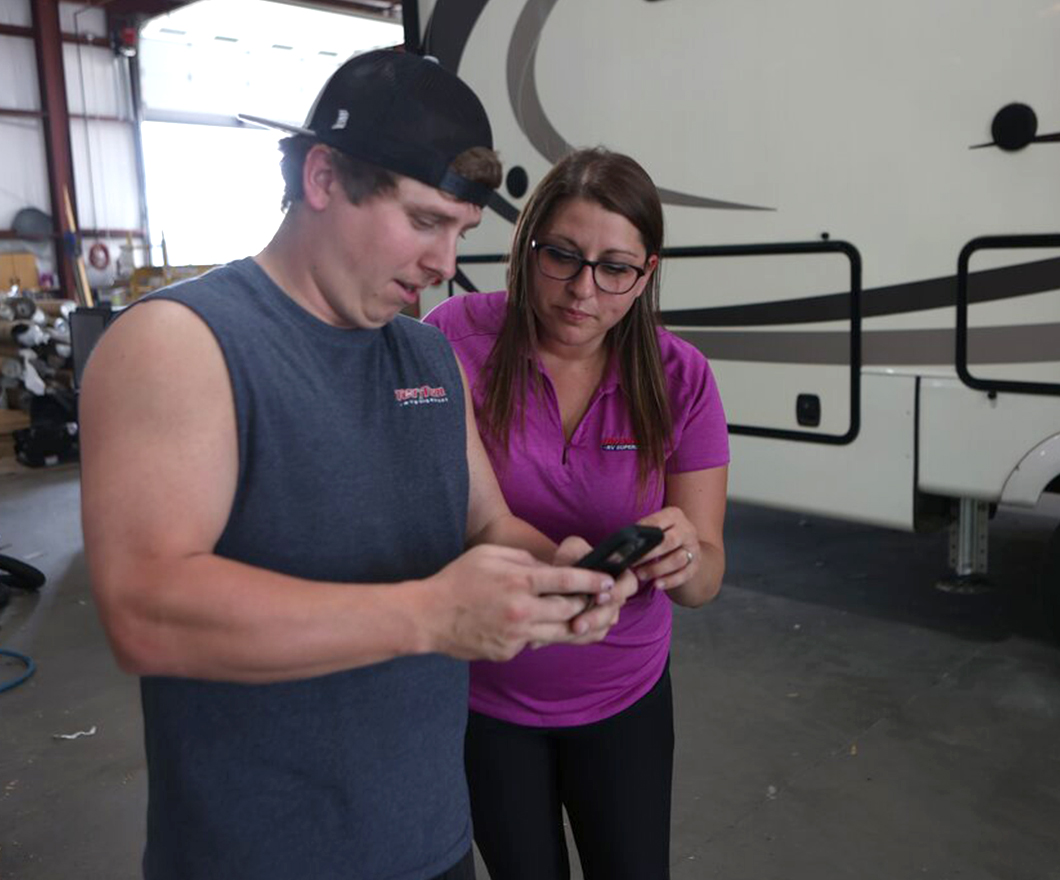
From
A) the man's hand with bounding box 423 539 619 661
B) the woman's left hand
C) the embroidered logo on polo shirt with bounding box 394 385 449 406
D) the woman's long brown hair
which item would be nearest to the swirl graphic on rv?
the woman's long brown hair

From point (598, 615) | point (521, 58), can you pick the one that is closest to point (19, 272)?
point (521, 58)

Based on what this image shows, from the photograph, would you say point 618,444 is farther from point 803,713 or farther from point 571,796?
point 803,713

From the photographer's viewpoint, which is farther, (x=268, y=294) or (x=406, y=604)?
(x=268, y=294)

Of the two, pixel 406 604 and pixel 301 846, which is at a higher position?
pixel 406 604

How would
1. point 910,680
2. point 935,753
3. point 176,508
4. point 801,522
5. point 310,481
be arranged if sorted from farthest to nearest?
point 801,522, point 910,680, point 935,753, point 310,481, point 176,508

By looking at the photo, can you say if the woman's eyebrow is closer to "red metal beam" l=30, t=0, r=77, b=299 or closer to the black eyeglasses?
the black eyeglasses

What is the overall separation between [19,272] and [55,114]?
2.43 m

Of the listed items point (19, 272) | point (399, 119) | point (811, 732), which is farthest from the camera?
point (19, 272)

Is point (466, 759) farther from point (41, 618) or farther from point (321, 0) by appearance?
point (321, 0)

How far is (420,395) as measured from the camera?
4.06 feet

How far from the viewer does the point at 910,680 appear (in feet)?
11.7

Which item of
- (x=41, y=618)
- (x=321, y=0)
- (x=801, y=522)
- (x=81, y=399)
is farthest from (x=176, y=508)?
(x=321, y=0)

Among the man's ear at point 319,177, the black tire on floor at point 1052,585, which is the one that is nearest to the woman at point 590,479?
the man's ear at point 319,177

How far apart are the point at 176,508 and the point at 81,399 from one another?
152 mm
